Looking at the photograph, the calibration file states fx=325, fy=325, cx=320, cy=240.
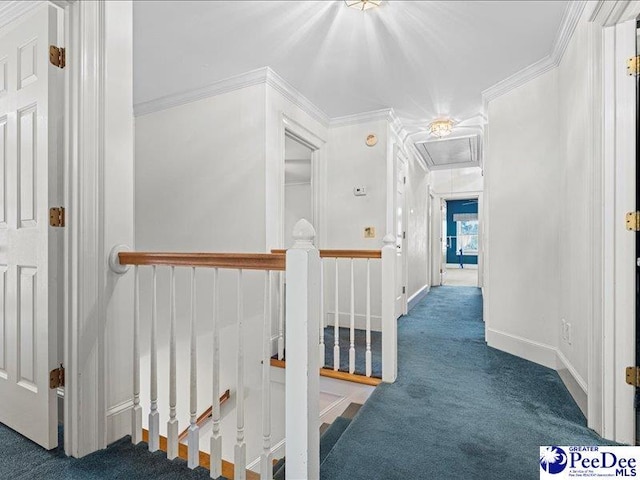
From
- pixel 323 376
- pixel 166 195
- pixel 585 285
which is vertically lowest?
pixel 323 376

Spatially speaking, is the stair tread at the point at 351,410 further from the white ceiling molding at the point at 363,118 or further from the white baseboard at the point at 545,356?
the white ceiling molding at the point at 363,118

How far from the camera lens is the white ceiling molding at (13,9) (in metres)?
1.57

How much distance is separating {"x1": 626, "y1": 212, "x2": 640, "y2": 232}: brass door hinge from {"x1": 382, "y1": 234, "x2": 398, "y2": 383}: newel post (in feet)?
3.96

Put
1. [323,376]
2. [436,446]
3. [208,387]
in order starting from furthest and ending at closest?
1. [208,387]
2. [323,376]
3. [436,446]

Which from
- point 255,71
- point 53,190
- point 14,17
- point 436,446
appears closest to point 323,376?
point 436,446

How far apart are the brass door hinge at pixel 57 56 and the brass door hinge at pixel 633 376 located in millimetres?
3084

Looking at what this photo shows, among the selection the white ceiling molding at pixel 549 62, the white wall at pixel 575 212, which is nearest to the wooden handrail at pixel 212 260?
the white wall at pixel 575 212

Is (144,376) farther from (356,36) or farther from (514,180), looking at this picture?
(514,180)

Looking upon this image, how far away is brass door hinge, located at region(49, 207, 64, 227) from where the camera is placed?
1494 millimetres

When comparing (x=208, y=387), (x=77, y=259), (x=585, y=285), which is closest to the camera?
(x=77, y=259)

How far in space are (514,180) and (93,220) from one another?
319 centimetres

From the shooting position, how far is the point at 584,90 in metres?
1.89

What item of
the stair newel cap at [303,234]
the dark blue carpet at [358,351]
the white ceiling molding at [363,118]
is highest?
the white ceiling molding at [363,118]

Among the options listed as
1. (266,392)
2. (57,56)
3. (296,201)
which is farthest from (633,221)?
(296,201)
